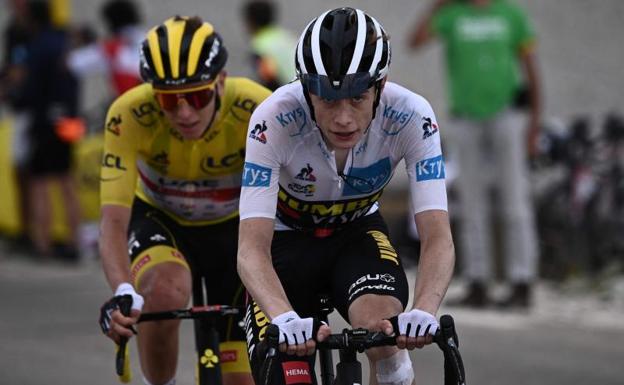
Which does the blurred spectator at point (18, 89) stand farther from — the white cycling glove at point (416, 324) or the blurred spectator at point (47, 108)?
the white cycling glove at point (416, 324)

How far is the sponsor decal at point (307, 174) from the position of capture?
5.49 m

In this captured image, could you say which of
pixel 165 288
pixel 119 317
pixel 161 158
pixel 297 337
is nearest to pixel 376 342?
pixel 297 337

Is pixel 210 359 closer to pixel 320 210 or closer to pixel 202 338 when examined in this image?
pixel 202 338

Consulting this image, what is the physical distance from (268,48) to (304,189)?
532cm

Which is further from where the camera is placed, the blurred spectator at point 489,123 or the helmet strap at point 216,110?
the blurred spectator at point 489,123

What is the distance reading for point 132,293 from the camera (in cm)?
580

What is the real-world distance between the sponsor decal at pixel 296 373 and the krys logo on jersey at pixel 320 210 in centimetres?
74

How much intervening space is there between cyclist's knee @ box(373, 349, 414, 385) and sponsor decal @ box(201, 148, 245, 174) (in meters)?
1.53

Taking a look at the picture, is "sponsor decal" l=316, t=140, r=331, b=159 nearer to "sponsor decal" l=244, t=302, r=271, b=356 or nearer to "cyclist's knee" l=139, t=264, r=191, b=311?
"sponsor decal" l=244, t=302, r=271, b=356

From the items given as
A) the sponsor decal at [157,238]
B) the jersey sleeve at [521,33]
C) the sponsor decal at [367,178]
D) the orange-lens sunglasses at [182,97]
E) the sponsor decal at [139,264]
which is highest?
the jersey sleeve at [521,33]

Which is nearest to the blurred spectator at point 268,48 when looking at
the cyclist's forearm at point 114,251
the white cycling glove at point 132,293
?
the cyclist's forearm at point 114,251

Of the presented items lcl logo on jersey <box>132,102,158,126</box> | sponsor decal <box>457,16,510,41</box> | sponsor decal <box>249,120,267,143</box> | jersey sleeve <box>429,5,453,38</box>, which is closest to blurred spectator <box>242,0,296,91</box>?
jersey sleeve <box>429,5,453,38</box>

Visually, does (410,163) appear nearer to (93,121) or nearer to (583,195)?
(583,195)

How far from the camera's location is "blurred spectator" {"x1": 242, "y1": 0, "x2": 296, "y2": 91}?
34.9 feet
